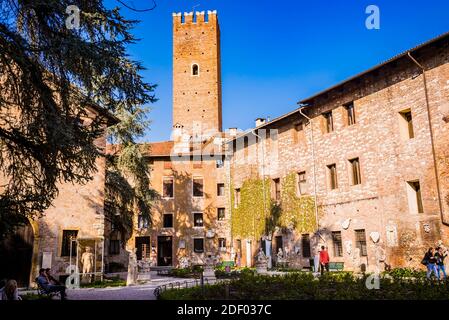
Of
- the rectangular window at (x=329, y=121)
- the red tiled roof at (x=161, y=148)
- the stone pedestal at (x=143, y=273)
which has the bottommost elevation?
the stone pedestal at (x=143, y=273)

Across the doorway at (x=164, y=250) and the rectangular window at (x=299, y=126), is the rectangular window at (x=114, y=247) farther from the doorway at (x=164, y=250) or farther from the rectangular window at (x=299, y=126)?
the rectangular window at (x=299, y=126)

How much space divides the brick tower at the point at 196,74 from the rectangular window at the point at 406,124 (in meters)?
24.8

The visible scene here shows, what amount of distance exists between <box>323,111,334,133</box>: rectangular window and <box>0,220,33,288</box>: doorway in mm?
A: 14733

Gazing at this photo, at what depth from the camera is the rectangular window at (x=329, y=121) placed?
70.2ft

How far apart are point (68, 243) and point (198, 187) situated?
18611mm

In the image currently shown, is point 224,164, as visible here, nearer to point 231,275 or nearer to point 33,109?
point 231,275

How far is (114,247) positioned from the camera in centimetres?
2920

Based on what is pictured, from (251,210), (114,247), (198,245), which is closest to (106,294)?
(251,210)

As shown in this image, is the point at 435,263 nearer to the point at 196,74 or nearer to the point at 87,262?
the point at 87,262

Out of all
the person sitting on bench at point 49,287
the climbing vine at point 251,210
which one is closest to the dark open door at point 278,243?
the climbing vine at point 251,210

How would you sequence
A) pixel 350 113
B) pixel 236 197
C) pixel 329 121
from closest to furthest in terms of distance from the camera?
pixel 350 113
pixel 329 121
pixel 236 197

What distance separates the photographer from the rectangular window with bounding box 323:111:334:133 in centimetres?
2141

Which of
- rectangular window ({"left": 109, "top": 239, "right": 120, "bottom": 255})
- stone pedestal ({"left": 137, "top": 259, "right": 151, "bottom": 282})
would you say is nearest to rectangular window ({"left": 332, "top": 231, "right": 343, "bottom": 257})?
stone pedestal ({"left": 137, "top": 259, "right": 151, "bottom": 282})

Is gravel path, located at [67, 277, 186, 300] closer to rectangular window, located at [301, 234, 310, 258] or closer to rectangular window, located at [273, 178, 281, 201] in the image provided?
rectangular window, located at [301, 234, 310, 258]
